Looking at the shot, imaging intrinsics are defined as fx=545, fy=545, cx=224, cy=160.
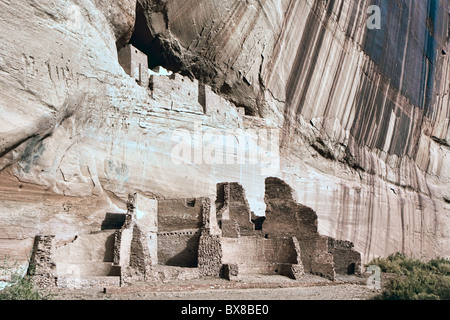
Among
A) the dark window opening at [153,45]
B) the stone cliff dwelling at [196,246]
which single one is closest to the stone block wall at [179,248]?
the stone cliff dwelling at [196,246]

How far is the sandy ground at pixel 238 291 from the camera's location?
11.8 metres

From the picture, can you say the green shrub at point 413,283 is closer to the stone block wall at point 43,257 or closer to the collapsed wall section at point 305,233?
the collapsed wall section at point 305,233

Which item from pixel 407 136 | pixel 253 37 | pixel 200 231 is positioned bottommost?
pixel 200 231

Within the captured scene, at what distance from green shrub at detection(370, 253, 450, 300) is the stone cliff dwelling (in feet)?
7.01

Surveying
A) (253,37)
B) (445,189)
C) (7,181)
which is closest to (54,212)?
(7,181)

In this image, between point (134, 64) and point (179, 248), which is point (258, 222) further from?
point (134, 64)

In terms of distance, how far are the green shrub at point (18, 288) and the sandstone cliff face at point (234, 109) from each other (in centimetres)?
Result: 65

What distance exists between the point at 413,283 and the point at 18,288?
36.5 ft

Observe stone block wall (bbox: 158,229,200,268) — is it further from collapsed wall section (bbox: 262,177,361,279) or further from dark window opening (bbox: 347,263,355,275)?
dark window opening (bbox: 347,263,355,275)

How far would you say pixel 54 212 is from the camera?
48.8ft

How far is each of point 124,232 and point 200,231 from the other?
234cm

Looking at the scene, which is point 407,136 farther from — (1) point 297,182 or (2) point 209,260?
(2) point 209,260

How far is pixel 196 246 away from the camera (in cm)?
1558

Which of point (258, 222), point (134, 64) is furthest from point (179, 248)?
point (134, 64)
